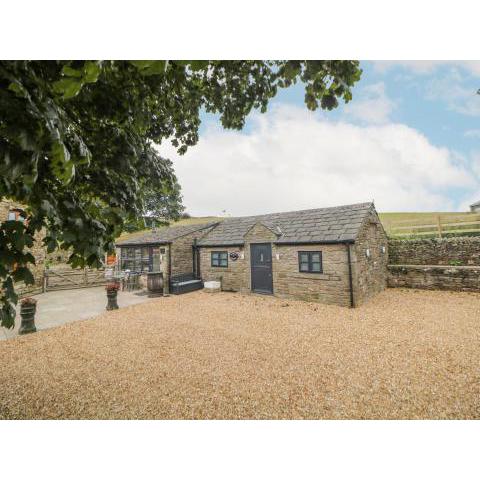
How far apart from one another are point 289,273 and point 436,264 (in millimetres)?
8048

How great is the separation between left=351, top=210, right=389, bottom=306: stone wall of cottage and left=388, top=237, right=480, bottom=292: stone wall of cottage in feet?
2.09

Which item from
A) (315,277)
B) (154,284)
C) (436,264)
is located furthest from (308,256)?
(154,284)

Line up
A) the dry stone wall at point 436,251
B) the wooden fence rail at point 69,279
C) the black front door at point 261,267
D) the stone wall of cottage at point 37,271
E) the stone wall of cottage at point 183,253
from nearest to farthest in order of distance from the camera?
the dry stone wall at point 436,251 < the black front door at point 261,267 < the stone wall of cottage at point 37,271 < the stone wall of cottage at point 183,253 < the wooden fence rail at point 69,279

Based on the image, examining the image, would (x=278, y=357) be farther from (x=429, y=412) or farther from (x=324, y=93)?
(x=324, y=93)

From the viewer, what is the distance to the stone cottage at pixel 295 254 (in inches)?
419

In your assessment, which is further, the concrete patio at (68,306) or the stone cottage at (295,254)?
the stone cottage at (295,254)

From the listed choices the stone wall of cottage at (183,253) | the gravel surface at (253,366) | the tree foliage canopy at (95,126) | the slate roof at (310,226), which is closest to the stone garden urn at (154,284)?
the stone wall of cottage at (183,253)

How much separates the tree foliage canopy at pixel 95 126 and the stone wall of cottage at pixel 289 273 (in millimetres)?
7908

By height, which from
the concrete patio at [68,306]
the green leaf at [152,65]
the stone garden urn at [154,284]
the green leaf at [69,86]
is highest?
the green leaf at [152,65]

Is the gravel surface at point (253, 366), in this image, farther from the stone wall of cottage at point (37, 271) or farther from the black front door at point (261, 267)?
the stone wall of cottage at point (37, 271)

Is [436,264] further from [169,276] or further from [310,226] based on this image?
[169,276]

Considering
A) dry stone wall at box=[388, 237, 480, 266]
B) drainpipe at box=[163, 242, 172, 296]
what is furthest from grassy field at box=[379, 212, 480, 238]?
drainpipe at box=[163, 242, 172, 296]

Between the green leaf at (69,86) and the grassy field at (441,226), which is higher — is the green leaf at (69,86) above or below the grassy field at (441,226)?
below

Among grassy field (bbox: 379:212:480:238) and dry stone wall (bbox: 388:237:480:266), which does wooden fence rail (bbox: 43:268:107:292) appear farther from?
grassy field (bbox: 379:212:480:238)
